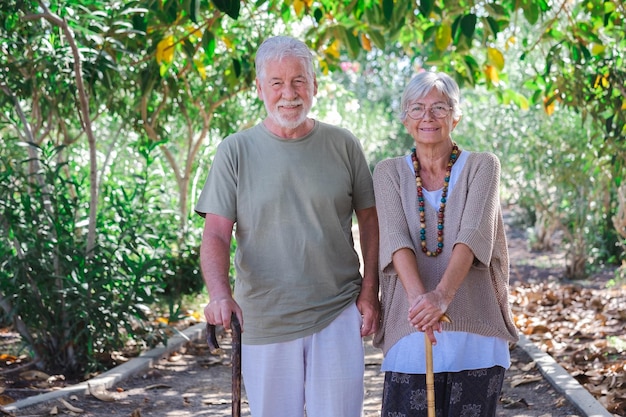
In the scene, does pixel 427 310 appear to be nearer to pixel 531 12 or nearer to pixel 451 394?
pixel 451 394

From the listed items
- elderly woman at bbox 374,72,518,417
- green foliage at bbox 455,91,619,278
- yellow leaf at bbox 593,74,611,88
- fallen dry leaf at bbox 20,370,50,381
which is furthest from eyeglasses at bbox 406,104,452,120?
green foliage at bbox 455,91,619,278

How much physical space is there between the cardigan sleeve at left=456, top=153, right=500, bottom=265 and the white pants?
22.4 inches

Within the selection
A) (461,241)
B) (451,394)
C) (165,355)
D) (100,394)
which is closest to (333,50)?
(165,355)

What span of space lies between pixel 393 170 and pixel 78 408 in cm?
295

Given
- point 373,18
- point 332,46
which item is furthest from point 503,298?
point 332,46

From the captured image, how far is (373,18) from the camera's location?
6746mm

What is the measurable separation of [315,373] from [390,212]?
0.65m

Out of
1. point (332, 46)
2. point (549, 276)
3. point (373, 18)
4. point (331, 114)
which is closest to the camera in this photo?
point (373, 18)

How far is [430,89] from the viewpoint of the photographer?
339cm

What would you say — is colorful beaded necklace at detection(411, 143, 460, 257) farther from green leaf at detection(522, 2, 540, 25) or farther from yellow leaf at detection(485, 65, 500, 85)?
yellow leaf at detection(485, 65, 500, 85)

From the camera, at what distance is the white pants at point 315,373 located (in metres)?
3.54

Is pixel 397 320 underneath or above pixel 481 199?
underneath

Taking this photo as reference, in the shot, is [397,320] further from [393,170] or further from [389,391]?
[393,170]

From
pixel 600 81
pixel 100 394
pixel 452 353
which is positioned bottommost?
pixel 100 394
